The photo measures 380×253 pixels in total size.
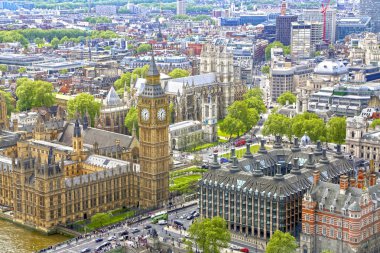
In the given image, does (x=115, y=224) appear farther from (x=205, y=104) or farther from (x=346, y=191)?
(x=205, y=104)

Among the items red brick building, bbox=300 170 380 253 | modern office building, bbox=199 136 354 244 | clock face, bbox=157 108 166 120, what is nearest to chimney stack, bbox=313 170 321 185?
red brick building, bbox=300 170 380 253

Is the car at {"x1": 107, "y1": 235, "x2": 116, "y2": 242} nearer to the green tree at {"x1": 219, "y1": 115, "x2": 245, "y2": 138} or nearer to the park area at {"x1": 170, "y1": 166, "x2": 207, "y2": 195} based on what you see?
the park area at {"x1": 170, "y1": 166, "x2": 207, "y2": 195}

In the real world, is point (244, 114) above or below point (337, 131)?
above

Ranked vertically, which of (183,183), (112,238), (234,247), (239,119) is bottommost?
(112,238)

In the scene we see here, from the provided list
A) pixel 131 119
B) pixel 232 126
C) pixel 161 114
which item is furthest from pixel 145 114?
pixel 232 126

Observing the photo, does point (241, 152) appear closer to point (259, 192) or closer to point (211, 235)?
point (259, 192)
